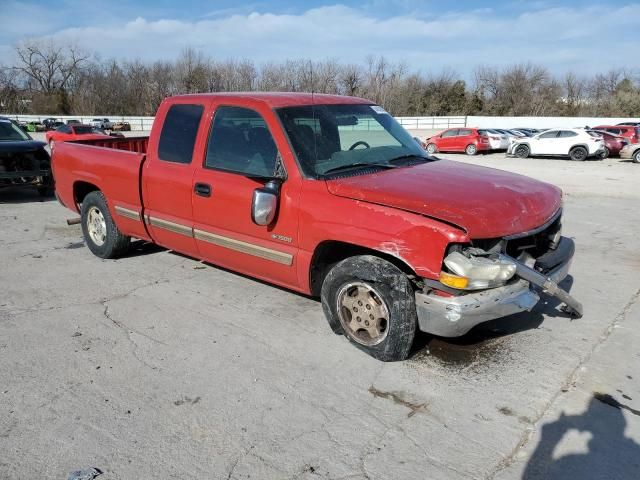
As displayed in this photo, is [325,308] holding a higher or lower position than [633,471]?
higher

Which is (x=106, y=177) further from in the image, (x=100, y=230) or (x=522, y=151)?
(x=522, y=151)

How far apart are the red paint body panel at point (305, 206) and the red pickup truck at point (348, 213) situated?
0.01 meters

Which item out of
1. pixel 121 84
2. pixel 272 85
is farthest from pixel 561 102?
pixel 121 84

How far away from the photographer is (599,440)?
2.89 meters

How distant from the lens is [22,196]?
Answer: 11.2 m

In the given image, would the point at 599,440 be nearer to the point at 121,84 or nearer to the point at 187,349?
the point at 187,349

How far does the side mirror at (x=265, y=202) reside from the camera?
3902 mm

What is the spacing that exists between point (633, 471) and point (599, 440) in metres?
0.25

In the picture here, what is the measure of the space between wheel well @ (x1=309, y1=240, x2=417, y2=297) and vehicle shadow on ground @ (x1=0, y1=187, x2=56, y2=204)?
869cm

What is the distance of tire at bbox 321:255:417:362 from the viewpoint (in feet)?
11.5

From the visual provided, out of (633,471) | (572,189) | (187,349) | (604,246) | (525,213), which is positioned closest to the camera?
(633,471)

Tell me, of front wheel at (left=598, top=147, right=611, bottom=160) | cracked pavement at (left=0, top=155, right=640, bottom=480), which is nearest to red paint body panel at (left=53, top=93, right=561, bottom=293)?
cracked pavement at (left=0, top=155, right=640, bottom=480)

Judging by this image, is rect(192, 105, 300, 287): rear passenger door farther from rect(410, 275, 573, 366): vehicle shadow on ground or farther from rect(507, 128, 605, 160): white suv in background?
rect(507, 128, 605, 160): white suv in background

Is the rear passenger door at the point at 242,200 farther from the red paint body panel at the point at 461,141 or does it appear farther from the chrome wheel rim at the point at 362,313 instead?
the red paint body panel at the point at 461,141
